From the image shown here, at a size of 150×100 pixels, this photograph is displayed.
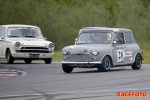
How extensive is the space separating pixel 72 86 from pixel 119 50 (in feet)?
22.8

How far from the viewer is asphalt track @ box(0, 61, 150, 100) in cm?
1431

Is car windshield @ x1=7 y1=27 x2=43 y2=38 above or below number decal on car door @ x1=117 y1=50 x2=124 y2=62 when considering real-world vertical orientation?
above

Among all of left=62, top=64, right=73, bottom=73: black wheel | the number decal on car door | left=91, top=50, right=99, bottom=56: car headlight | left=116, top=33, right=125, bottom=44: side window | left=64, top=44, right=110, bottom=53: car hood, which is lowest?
left=62, top=64, right=73, bottom=73: black wheel

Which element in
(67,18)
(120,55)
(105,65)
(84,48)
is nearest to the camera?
(84,48)

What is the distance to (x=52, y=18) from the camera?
58.4 metres

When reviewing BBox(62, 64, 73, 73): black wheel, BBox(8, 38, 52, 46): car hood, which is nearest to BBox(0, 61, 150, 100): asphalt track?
A: BBox(62, 64, 73, 73): black wheel

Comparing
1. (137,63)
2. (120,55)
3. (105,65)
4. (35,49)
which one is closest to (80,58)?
(105,65)

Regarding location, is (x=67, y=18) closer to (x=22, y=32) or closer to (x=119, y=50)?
(x=22, y=32)

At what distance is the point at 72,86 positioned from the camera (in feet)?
56.0

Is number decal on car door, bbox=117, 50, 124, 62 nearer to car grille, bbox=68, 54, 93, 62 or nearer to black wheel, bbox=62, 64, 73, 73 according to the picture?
car grille, bbox=68, 54, 93, 62

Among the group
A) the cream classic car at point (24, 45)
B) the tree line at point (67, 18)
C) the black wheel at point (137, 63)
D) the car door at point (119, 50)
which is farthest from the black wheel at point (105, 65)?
the tree line at point (67, 18)

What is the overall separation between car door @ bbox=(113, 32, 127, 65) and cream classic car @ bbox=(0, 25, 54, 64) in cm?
557

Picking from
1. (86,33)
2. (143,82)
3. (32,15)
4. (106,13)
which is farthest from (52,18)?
(143,82)

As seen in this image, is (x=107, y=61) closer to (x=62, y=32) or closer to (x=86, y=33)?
(x=86, y=33)
